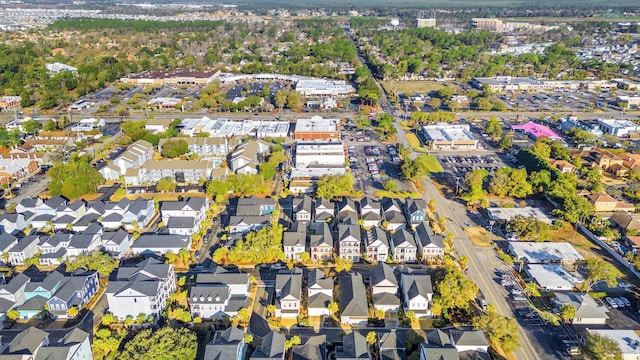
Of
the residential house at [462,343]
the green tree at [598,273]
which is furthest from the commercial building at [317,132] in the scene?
the residential house at [462,343]

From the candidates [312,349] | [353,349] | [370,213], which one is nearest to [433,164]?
[370,213]

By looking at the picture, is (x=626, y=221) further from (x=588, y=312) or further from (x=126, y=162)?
(x=126, y=162)

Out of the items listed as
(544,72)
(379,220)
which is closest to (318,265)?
(379,220)

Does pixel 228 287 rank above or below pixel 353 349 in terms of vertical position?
above

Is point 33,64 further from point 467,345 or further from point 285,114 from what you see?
point 467,345

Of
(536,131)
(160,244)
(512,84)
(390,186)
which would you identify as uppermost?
(512,84)
